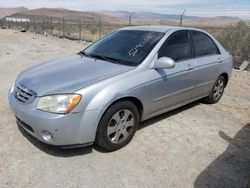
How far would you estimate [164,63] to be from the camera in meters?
4.25

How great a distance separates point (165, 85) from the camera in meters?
4.55

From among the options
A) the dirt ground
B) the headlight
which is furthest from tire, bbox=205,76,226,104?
the headlight

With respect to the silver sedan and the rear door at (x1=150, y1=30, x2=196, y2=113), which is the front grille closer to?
the silver sedan

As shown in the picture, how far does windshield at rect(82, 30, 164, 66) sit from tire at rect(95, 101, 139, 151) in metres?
0.70

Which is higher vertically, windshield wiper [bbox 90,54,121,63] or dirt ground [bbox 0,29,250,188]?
windshield wiper [bbox 90,54,121,63]

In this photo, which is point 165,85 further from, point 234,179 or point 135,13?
point 135,13

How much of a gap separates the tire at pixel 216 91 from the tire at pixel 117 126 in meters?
2.33

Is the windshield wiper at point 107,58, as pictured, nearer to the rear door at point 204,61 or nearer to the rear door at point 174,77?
the rear door at point 174,77

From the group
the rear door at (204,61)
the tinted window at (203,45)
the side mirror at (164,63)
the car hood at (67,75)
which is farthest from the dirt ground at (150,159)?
the tinted window at (203,45)

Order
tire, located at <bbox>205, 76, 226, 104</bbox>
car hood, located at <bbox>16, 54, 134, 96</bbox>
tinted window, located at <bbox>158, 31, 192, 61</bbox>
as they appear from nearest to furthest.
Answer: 1. car hood, located at <bbox>16, 54, 134, 96</bbox>
2. tinted window, located at <bbox>158, 31, 192, 61</bbox>
3. tire, located at <bbox>205, 76, 226, 104</bbox>

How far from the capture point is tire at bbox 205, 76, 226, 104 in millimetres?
6000

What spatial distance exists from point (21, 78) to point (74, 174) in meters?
1.66

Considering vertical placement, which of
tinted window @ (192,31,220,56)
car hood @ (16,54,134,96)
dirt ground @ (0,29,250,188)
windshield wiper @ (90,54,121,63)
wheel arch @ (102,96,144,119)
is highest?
tinted window @ (192,31,220,56)

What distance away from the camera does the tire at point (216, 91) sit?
6.00 metres
